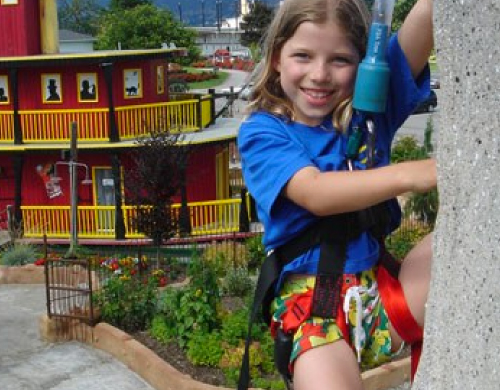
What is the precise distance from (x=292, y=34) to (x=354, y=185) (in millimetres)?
516

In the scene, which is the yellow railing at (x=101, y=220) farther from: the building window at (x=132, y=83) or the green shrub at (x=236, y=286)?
the green shrub at (x=236, y=286)

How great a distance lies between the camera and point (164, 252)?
16.2 metres

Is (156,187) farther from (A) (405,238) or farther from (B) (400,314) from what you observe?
(B) (400,314)

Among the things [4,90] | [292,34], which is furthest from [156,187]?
[292,34]

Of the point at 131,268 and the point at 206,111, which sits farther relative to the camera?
the point at 206,111

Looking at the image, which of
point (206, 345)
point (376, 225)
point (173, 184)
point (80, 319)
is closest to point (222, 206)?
point (173, 184)

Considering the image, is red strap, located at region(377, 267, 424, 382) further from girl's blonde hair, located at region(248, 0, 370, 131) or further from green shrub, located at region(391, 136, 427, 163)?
green shrub, located at region(391, 136, 427, 163)

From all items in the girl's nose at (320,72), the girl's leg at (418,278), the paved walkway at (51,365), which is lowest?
the paved walkway at (51,365)

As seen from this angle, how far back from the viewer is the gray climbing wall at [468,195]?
4.88ft

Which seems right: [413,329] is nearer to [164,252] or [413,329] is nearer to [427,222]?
[427,222]

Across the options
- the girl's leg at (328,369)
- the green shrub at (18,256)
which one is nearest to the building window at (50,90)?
the green shrub at (18,256)

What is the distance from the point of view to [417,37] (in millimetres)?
2246

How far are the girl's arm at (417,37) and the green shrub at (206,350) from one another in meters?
6.94

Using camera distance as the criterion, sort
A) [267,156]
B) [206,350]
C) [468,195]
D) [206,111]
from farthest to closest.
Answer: [206,111]
[206,350]
[267,156]
[468,195]
